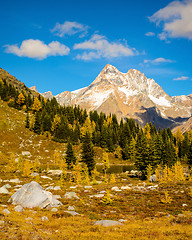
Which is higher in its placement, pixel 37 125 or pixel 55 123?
pixel 55 123

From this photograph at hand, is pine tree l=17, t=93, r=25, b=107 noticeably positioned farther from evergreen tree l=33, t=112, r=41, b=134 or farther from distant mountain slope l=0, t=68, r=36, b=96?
distant mountain slope l=0, t=68, r=36, b=96

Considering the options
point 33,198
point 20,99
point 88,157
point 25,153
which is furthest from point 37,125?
point 33,198

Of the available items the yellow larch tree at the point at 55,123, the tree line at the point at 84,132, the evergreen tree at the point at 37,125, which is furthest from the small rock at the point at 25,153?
the yellow larch tree at the point at 55,123

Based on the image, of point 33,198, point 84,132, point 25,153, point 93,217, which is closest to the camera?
point 93,217

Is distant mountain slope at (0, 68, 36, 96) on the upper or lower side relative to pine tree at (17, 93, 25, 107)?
upper

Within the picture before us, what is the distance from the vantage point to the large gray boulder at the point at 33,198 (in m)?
20.0

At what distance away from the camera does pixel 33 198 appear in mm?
20344

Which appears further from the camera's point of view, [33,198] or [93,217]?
[33,198]

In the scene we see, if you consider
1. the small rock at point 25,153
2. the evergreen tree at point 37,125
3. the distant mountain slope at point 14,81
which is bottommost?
the small rock at point 25,153

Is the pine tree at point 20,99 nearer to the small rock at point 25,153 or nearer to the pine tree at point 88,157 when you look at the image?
the small rock at point 25,153

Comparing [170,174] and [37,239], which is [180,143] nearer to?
[170,174]

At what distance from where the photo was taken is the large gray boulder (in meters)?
20.0

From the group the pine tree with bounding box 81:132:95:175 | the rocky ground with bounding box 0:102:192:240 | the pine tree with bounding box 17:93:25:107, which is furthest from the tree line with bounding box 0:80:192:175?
the rocky ground with bounding box 0:102:192:240

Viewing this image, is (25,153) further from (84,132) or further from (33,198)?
(33,198)
